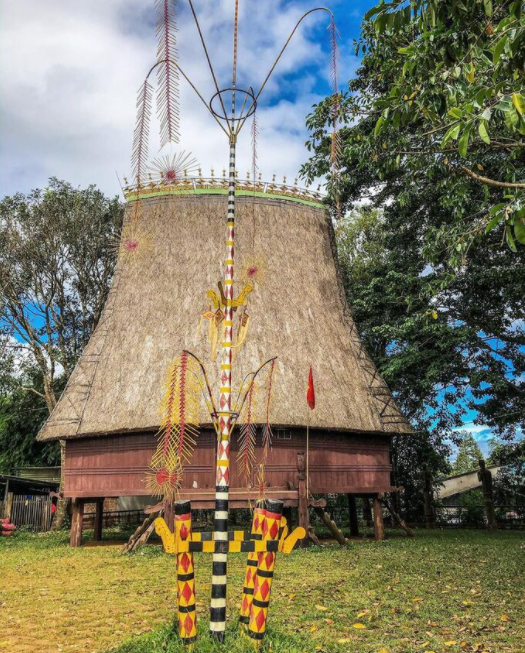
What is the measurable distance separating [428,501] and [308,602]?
15642 mm

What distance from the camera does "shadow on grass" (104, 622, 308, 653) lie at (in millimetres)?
5069

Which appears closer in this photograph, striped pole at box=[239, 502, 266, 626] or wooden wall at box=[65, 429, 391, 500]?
striped pole at box=[239, 502, 266, 626]

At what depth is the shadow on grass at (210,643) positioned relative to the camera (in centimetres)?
507

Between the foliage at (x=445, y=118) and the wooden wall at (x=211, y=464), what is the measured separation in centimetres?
668

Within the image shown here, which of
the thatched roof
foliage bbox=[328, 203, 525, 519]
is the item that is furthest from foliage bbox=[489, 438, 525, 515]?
the thatched roof

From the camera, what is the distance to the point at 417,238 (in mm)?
20609

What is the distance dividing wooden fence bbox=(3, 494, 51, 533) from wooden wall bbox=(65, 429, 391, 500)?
6.03m

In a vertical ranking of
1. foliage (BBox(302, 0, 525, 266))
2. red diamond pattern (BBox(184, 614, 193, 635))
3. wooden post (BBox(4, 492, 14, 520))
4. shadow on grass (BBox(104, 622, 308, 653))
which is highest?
foliage (BBox(302, 0, 525, 266))

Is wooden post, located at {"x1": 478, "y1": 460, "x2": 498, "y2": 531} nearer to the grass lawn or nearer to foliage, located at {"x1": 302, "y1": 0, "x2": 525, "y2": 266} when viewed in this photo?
the grass lawn

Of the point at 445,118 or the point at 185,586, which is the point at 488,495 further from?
the point at 185,586

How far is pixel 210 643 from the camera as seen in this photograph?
16.9 ft

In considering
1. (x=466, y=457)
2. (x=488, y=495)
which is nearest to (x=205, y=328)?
(x=488, y=495)

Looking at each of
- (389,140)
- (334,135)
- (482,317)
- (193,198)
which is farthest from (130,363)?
(334,135)

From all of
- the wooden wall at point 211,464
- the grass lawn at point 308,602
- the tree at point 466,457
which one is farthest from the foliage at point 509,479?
the tree at point 466,457
